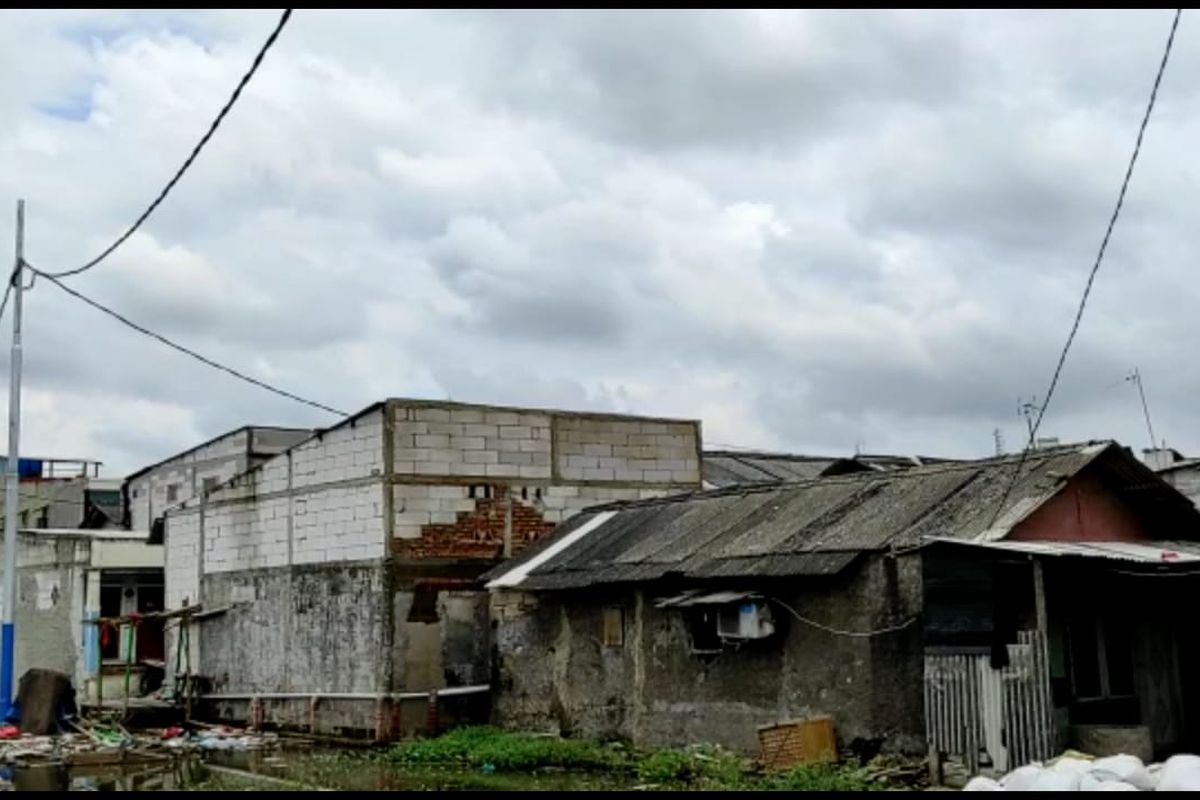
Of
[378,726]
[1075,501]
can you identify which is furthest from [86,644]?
[1075,501]

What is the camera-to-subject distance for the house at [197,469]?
3350 centimetres

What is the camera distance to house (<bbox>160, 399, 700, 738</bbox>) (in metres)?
20.8

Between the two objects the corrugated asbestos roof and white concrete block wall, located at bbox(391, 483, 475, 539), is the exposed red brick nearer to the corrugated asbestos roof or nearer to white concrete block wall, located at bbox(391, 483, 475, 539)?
white concrete block wall, located at bbox(391, 483, 475, 539)

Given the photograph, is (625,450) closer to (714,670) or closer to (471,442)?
(471,442)

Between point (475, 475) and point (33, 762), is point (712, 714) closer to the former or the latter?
point (475, 475)

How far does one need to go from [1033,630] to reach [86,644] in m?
19.6

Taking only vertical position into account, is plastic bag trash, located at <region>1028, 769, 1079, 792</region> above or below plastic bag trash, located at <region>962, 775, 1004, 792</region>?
above

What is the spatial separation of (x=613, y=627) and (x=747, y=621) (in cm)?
296

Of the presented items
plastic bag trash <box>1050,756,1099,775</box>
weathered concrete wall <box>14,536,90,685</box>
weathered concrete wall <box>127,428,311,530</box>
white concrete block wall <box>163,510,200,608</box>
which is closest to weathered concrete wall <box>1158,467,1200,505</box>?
plastic bag trash <box>1050,756,1099,775</box>

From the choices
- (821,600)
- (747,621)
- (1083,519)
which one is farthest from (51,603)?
(1083,519)

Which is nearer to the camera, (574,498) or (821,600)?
(821,600)

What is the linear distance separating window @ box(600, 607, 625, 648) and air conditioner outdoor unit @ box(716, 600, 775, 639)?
232 cm

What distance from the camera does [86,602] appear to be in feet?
89.7

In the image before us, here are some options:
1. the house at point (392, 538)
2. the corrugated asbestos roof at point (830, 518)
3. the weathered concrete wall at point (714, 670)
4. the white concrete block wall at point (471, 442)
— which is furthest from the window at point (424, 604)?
the white concrete block wall at point (471, 442)
